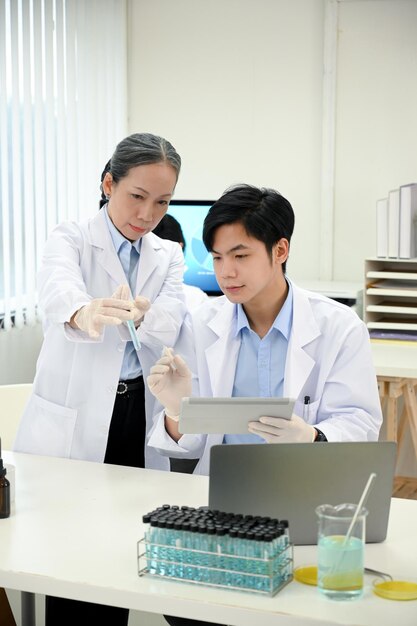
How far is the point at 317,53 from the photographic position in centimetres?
454

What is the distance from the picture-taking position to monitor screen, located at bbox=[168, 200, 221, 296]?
15.1 feet

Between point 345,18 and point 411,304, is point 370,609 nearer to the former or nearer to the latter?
point 411,304

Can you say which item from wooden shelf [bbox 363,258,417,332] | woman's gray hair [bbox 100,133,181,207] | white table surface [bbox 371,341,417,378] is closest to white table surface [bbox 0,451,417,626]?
woman's gray hair [bbox 100,133,181,207]

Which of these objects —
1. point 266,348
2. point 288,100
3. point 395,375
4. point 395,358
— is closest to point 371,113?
point 288,100

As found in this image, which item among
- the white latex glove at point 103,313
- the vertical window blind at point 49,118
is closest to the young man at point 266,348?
the white latex glove at point 103,313

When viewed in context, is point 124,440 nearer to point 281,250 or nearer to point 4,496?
point 4,496

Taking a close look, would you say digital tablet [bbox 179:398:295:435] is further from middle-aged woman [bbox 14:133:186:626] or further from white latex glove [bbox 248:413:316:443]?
middle-aged woman [bbox 14:133:186:626]

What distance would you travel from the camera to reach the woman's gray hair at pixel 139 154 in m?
2.15

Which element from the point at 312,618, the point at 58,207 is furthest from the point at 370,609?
the point at 58,207

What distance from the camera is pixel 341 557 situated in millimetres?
1395

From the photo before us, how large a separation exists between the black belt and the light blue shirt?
0.82ft

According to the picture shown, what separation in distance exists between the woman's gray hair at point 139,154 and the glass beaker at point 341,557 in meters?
1.05

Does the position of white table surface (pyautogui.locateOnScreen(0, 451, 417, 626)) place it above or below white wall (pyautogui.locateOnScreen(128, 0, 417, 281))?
below

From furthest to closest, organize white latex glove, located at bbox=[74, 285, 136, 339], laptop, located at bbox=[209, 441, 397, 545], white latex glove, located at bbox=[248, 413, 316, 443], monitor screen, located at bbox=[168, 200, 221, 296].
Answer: monitor screen, located at bbox=[168, 200, 221, 296] → white latex glove, located at bbox=[74, 285, 136, 339] → white latex glove, located at bbox=[248, 413, 316, 443] → laptop, located at bbox=[209, 441, 397, 545]
